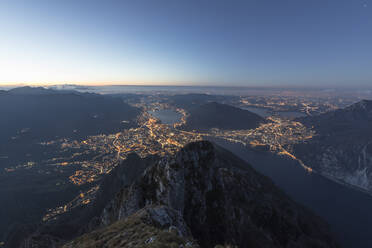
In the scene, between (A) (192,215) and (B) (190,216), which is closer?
(B) (190,216)

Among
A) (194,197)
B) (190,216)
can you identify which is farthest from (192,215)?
(194,197)

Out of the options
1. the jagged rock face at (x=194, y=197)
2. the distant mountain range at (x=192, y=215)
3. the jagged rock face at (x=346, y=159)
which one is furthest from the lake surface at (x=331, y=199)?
the jagged rock face at (x=194, y=197)

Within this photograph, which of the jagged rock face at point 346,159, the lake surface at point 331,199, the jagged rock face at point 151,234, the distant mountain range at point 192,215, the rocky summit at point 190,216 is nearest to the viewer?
the jagged rock face at point 151,234

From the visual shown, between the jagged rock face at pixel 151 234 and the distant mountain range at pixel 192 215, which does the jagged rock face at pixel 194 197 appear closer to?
the distant mountain range at pixel 192 215

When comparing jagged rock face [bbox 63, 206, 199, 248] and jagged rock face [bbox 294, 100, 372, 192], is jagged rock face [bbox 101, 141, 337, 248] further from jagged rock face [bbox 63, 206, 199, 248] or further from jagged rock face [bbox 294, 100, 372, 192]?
jagged rock face [bbox 294, 100, 372, 192]

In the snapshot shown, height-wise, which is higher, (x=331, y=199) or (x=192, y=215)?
(x=192, y=215)

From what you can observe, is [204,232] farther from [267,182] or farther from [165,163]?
[267,182]

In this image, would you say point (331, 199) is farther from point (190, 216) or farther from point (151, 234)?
point (151, 234)
